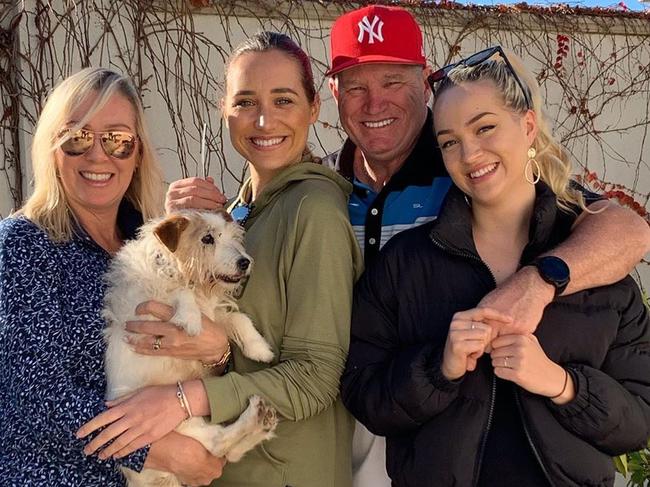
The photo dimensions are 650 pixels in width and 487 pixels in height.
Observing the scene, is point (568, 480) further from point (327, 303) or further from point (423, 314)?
point (327, 303)

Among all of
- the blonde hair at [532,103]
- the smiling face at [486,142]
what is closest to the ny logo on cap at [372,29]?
the blonde hair at [532,103]

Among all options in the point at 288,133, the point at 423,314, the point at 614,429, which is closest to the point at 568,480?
the point at 614,429

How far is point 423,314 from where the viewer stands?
2.51 m

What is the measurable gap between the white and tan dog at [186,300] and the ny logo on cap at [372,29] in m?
0.92

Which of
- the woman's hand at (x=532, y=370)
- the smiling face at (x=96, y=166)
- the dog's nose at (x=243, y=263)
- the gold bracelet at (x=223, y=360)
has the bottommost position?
the gold bracelet at (x=223, y=360)

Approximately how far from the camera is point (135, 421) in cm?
253

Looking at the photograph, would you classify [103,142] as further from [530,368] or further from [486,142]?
[530,368]

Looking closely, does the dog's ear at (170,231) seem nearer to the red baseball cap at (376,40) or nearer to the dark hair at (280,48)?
the dark hair at (280,48)

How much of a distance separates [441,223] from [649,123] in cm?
458

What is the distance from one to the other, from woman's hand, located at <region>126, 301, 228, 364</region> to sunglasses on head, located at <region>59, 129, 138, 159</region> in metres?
0.61

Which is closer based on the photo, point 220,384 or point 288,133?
point 220,384

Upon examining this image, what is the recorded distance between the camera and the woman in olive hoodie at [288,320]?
257 centimetres

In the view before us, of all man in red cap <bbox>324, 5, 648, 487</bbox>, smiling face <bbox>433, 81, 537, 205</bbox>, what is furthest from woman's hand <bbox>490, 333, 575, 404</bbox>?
man in red cap <bbox>324, 5, 648, 487</bbox>

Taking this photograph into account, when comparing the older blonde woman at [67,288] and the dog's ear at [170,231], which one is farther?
the dog's ear at [170,231]
